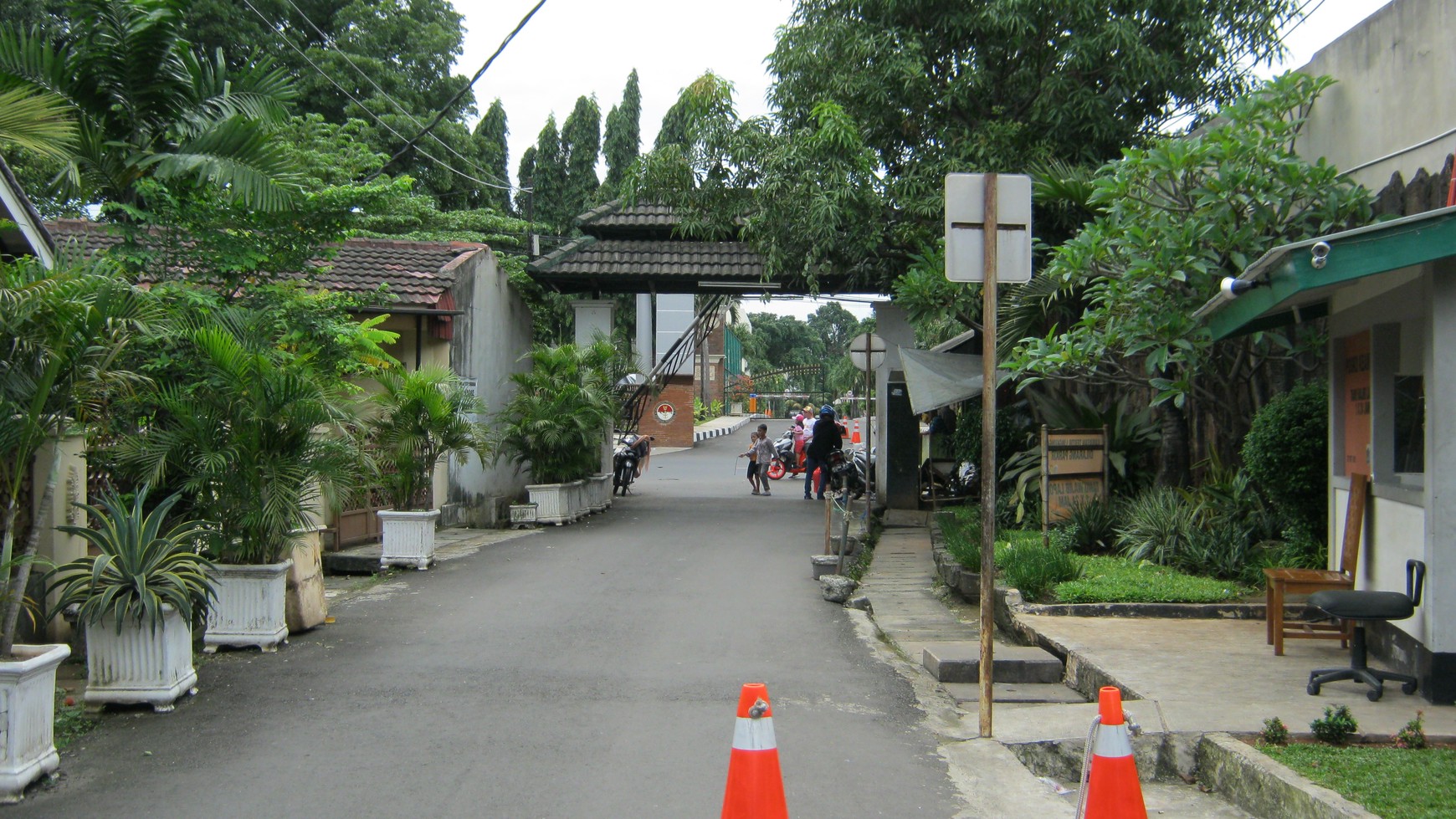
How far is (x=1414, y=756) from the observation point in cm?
541

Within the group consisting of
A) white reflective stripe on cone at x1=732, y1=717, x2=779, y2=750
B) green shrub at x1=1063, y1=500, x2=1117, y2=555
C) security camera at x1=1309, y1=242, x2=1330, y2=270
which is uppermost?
security camera at x1=1309, y1=242, x2=1330, y2=270

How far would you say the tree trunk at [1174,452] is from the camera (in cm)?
1340

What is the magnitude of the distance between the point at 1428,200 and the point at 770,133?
11.0 meters

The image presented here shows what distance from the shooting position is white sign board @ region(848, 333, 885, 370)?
694 inches

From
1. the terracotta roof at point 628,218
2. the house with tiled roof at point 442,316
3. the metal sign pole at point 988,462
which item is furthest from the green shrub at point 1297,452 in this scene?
the terracotta roof at point 628,218

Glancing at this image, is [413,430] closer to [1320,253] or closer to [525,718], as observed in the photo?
[525,718]

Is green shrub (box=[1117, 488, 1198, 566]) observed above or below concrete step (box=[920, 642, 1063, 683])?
above

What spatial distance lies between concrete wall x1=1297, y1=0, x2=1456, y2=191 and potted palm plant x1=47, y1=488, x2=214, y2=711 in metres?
9.10

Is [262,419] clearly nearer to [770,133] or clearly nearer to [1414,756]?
[1414,756]

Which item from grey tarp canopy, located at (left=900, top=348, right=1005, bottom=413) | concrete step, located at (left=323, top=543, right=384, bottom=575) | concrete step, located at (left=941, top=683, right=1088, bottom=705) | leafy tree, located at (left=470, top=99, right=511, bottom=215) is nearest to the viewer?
concrete step, located at (left=941, top=683, right=1088, bottom=705)

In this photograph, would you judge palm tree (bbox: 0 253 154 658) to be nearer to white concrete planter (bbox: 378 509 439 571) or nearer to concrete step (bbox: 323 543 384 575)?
white concrete planter (bbox: 378 509 439 571)

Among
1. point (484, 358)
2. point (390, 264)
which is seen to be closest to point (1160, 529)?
point (390, 264)

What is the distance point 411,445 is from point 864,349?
23.3 feet

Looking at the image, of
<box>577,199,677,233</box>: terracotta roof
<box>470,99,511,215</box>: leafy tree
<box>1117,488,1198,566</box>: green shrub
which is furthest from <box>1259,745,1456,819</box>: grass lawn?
<box>470,99,511,215</box>: leafy tree
